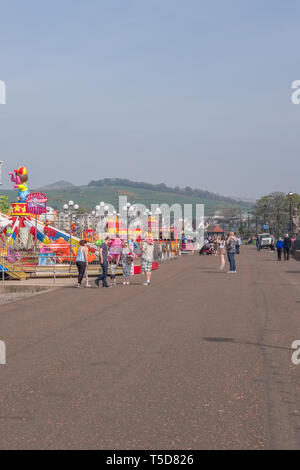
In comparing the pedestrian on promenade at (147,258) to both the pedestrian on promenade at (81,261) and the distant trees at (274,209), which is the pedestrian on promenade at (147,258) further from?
the distant trees at (274,209)

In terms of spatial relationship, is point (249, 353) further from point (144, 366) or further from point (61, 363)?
point (61, 363)

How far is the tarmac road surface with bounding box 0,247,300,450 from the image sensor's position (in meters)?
5.20

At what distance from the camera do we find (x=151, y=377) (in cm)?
734

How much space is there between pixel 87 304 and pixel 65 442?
410 inches

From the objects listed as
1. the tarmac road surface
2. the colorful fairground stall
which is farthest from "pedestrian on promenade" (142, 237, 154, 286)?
the tarmac road surface

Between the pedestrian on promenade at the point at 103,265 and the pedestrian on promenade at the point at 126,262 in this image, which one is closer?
the pedestrian on promenade at the point at 103,265

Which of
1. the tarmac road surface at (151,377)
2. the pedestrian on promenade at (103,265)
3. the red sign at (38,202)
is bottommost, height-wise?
the tarmac road surface at (151,377)

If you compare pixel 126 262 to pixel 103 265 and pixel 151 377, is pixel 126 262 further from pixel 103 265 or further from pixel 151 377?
pixel 151 377

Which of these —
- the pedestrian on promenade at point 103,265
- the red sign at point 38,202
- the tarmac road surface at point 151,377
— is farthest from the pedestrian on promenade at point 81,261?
the red sign at point 38,202

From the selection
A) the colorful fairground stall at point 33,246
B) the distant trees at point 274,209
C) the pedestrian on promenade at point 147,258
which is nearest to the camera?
the pedestrian on promenade at point 147,258

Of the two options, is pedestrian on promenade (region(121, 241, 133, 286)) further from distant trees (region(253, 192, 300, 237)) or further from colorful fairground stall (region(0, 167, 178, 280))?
distant trees (region(253, 192, 300, 237))

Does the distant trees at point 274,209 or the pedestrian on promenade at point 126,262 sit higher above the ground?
the distant trees at point 274,209

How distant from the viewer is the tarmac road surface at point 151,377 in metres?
5.20

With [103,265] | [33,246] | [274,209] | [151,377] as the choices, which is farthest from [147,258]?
[274,209]
